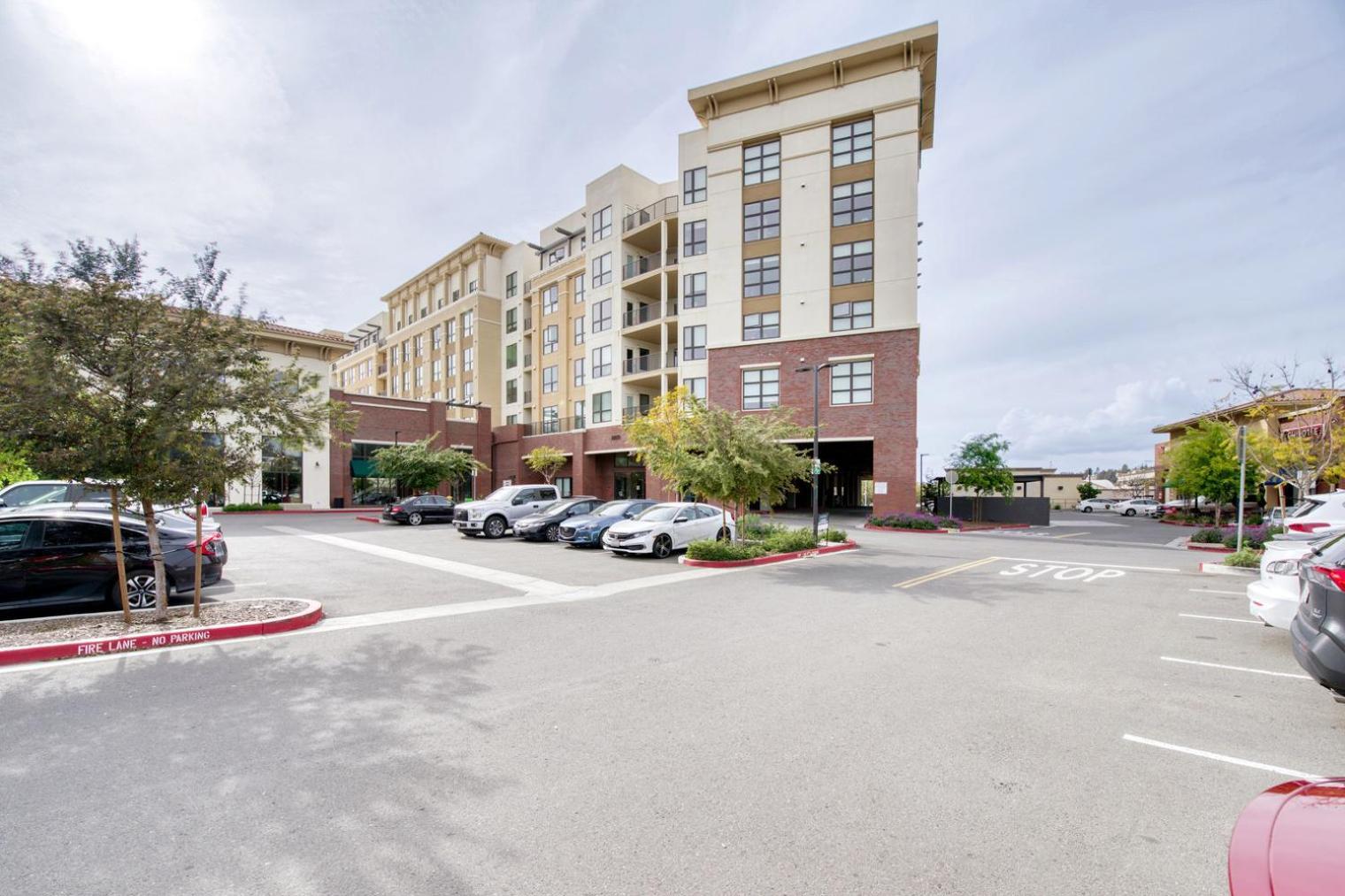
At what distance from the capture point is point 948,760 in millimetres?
4250

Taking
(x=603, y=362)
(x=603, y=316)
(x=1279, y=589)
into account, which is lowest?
(x=1279, y=589)

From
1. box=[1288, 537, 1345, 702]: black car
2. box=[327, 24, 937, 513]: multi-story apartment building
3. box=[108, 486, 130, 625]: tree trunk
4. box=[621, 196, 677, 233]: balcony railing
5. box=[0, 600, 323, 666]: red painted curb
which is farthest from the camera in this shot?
box=[621, 196, 677, 233]: balcony railing

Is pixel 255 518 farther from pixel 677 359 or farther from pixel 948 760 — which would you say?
pixel 948 760

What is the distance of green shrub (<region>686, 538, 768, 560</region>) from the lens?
14.5m

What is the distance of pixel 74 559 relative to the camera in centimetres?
810

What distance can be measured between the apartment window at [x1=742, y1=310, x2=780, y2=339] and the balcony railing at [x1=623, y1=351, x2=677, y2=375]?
18.6 ft

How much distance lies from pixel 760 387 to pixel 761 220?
9591mm

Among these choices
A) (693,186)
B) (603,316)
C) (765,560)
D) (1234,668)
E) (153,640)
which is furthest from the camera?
(603,316)

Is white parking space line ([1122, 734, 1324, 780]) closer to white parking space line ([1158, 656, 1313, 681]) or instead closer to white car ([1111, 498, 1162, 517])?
white parking space line ([1158, 656, 1313, 681])

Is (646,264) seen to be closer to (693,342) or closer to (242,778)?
(693,342)

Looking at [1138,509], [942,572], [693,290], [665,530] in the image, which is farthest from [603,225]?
[1138,509]

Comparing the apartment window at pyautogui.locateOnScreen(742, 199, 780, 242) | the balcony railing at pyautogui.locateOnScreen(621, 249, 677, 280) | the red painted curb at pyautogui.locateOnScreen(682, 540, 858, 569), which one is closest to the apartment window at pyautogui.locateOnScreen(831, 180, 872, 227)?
the apartment window at pyautogui.locateOnScreen(742, 199, 780, 242)

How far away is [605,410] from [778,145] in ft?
63.0

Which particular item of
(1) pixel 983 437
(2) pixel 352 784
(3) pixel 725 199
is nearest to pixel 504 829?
(2) pixel 352 784
